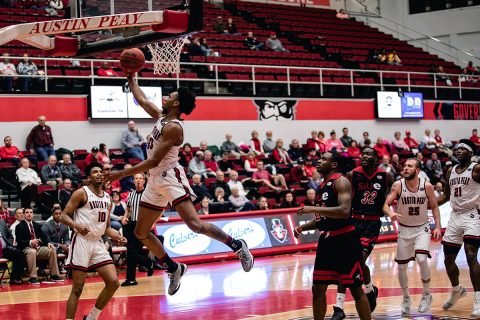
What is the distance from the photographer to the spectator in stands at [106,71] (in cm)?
2120

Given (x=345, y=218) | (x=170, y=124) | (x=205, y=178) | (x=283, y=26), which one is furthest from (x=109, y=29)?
(x=283, y=26)

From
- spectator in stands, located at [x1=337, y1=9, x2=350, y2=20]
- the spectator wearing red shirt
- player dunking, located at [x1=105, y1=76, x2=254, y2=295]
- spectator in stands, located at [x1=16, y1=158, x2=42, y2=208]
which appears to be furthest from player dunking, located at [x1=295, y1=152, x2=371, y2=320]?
spectator in stands, located at [x1=337, y1=9, x2=350, y2=20]

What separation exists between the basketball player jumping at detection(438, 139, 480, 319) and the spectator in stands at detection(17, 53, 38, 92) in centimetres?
1258

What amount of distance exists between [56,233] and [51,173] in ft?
7.46

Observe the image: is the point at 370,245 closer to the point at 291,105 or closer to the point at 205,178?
the point at 205,178

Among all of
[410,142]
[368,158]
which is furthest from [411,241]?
[410,142]

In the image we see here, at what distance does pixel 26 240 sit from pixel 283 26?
18.1 metres

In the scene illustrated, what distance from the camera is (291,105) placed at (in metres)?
25.0

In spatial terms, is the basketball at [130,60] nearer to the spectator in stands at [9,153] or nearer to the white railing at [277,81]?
the spectator in stands at [9,153]

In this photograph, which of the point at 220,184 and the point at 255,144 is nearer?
Result: the point at 220,184

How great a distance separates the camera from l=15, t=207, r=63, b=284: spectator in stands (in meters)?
15.0

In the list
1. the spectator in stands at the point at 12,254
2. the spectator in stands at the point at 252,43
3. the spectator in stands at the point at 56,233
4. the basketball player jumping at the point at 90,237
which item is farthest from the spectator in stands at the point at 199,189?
the spectator in stands at the point at 252,43

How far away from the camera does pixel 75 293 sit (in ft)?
30.2

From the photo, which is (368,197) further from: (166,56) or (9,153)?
(9,153)
